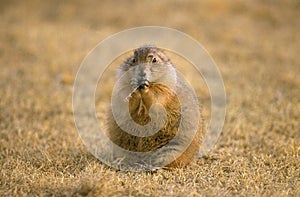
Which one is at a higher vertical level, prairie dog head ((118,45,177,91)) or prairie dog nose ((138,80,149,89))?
prairie dog head ((118,45,177,91))

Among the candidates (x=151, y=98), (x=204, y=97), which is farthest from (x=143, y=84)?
(x=204, y=97)

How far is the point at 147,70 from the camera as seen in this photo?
4695 mm

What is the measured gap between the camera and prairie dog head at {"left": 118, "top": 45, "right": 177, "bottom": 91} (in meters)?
4.66

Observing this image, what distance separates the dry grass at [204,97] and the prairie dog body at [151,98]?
0.32m

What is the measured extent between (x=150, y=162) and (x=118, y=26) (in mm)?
7072

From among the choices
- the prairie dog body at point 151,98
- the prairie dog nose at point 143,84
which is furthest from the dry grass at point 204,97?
the prairie dog nose at point 143,84

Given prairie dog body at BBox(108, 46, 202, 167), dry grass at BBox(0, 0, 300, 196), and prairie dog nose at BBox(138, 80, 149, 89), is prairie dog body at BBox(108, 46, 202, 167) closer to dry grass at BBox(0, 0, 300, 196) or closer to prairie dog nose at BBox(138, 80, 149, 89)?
prairie dog nose at BBox(138, 80, 149, 89)

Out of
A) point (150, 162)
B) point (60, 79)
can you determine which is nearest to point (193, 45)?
point (60, 79)

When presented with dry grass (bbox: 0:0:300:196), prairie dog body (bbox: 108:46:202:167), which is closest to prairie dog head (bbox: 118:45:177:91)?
prairie dog body (bbox: 108:46:202:167)

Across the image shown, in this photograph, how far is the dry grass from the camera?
4.34m

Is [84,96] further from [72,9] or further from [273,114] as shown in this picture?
[72,9]

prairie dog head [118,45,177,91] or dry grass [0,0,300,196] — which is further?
prairie dog head [118,45,177,91]

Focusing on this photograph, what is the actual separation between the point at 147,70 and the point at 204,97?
3205 millimetres

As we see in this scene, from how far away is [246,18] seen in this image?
11.8 metres
